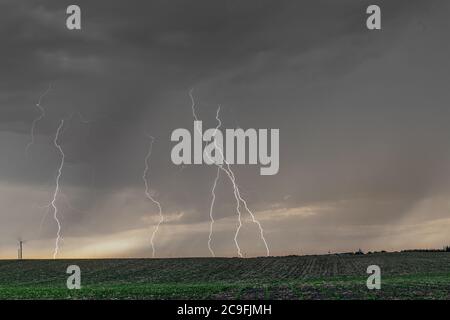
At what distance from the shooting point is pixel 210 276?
65000mm

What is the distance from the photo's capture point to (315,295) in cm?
3117

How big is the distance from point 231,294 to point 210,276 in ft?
108
